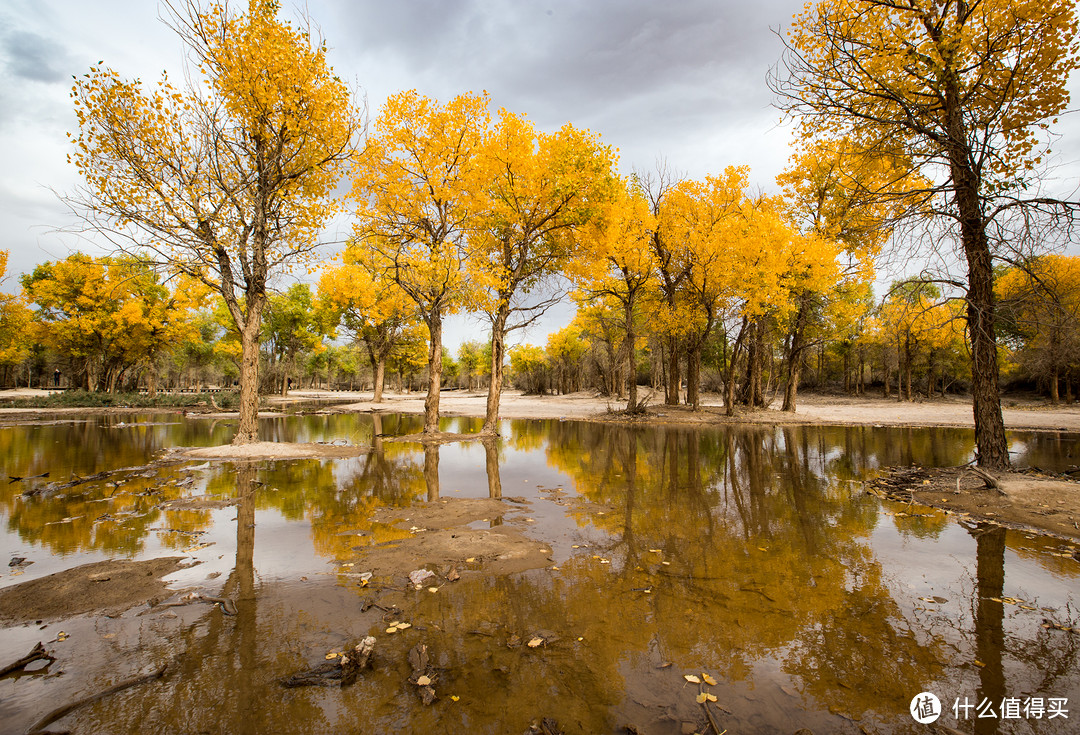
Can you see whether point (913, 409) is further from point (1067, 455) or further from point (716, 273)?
point (1067, 455)

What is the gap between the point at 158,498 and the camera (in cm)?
773

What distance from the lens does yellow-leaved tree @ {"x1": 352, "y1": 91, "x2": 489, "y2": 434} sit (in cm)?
1525

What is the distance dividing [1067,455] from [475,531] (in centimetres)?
1701

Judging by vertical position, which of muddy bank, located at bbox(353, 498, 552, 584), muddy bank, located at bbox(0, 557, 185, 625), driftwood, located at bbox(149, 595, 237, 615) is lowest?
muddy bank, located at bbox(353, 498, 552, 584)

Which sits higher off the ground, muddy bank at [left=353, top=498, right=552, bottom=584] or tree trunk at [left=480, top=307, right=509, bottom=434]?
→ tree trunk at [left=480, top=307, right=509, bottom=434]

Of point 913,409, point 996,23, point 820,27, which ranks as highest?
point 820,27

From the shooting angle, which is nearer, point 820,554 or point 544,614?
point 544,614

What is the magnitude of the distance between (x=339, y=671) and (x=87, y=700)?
54.1 inches

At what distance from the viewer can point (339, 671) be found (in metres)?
3.00

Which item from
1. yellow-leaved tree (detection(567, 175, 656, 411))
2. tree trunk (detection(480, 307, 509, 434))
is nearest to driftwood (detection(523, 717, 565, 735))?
tree trunk (detection(480, 307, 509, 434))

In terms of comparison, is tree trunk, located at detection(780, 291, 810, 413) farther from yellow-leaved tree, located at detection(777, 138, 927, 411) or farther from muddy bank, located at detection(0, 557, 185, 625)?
muddy bank, located at detection(0, 557, 185, 625)

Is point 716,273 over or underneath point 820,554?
over

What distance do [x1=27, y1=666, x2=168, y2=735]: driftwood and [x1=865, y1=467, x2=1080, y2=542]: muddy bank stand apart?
396 inches

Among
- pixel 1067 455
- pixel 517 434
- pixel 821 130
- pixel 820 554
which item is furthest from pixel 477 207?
pixel 1067 455
